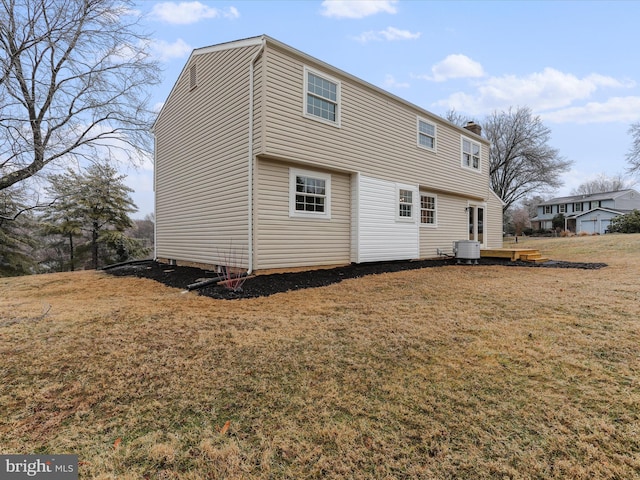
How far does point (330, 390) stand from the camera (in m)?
2.54

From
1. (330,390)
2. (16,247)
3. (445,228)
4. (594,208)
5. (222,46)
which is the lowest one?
(330,390)

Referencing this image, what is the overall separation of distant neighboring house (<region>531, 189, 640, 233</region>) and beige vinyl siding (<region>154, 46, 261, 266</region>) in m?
41.7

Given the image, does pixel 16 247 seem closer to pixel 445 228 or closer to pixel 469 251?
pixel 445 228

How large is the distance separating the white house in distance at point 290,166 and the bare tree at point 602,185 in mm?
66240

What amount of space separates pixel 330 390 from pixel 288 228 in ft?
19.0

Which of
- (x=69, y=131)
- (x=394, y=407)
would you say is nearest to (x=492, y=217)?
(x=394, y=407)

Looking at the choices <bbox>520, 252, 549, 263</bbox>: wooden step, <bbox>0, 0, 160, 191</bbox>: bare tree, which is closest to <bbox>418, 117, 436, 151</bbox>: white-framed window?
<bbox>520, 252, 549, 263</bbox>: wooden step

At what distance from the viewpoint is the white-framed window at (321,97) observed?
818 centimetres

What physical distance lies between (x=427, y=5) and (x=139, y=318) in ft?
37.8

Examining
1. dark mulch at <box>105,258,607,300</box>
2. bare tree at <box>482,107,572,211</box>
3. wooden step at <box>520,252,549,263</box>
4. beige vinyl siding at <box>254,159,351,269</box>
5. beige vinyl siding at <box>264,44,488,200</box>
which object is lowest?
dark mulch at <box>105,258,607,300</box>

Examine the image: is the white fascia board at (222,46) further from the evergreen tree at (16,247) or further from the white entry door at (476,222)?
the evergreen tree at (16,247)

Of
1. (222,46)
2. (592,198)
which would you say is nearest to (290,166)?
(222,46)

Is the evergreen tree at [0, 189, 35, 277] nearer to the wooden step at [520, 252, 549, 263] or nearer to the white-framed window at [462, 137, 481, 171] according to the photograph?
the white-framed window at [462, 137, 481, 171]

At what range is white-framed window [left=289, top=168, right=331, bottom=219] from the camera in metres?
8.12
